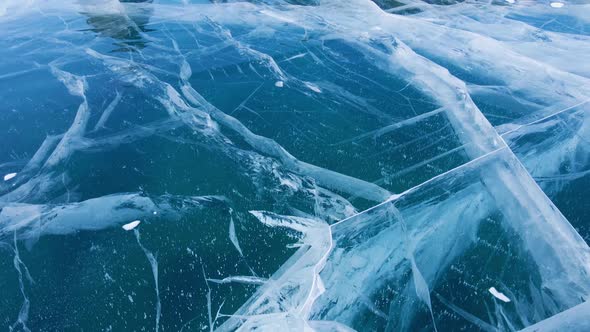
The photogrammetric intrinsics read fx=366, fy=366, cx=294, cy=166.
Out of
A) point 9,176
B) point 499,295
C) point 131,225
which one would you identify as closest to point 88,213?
Result: point 131,225

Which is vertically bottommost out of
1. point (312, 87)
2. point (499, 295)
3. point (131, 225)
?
point (499, 295)

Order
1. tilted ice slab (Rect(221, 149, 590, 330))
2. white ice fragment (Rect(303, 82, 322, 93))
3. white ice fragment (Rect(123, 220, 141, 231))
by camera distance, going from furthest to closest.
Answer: white ice fragment (Rect(303, 82, 322, 93))
white ice fragment (Rect(123, 220, 141, 231))
tilted ice slab (Rect(221, 149, 590, 330))

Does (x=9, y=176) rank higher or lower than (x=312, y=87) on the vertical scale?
lower

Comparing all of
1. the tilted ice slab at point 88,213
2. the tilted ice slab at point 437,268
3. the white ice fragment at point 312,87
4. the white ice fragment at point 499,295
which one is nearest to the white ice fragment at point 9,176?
the tilted ice slab at point 88,213

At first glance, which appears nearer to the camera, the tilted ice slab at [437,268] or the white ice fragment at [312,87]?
the tilted ice slab at [437,268]

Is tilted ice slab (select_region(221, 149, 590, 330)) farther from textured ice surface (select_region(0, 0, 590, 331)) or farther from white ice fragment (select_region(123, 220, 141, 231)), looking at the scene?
white ice fragment (select_region(123, 220, 141, 231))

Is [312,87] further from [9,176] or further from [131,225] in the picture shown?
[9,176]

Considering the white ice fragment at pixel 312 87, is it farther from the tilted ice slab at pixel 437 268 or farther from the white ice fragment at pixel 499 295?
the white ice fragment at pixel 499 295

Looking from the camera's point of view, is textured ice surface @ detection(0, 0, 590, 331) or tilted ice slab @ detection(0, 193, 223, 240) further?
tilted ice slab @ detection(0, 193, 223, 240)

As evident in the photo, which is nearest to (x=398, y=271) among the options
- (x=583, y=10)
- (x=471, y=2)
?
(x=471, y=2)

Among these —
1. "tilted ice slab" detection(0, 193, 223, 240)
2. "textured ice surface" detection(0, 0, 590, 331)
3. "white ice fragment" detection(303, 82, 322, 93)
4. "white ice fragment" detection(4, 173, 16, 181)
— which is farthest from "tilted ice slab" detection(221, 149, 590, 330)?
"white ice fragment" detection(4, 173, 16, 181)
